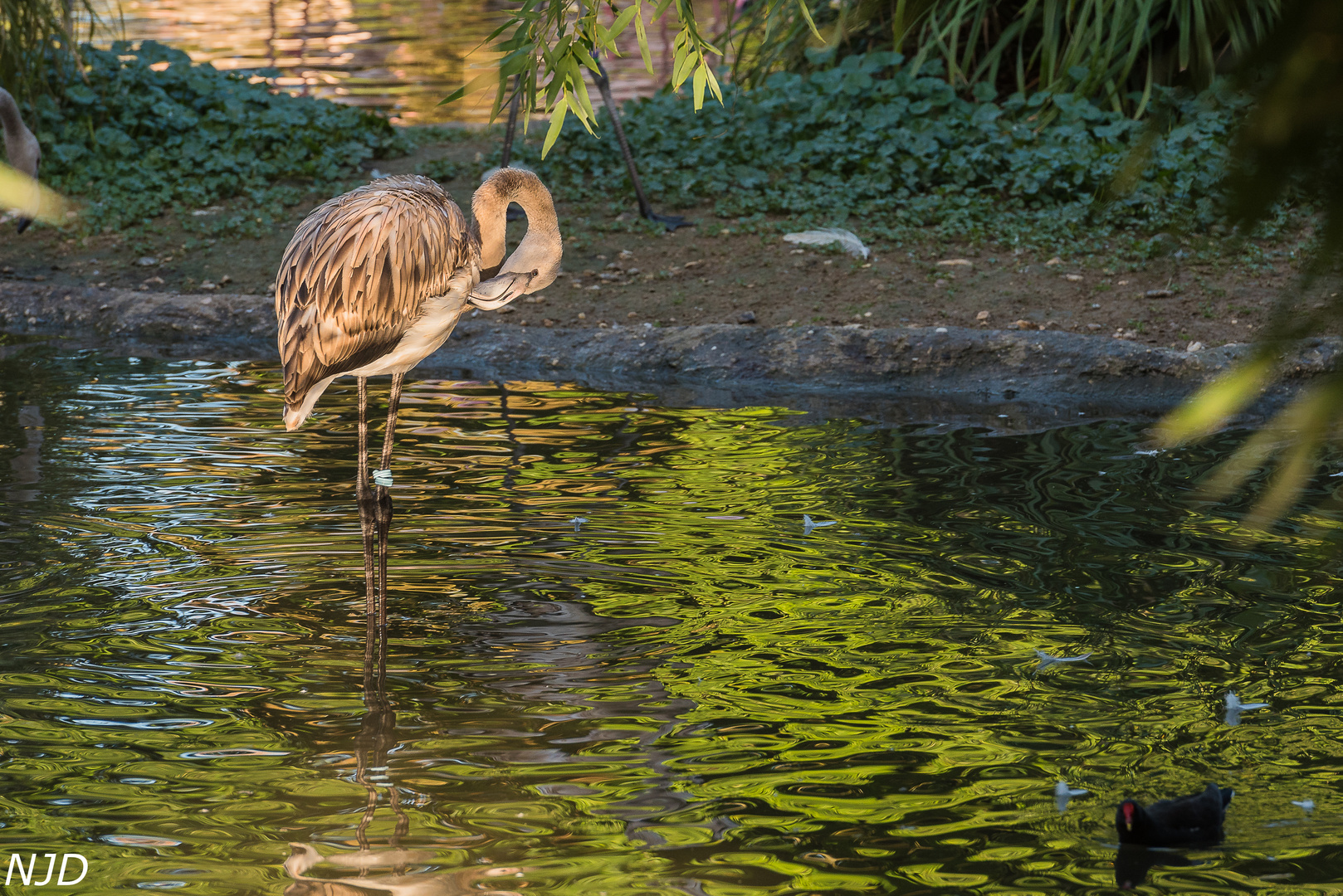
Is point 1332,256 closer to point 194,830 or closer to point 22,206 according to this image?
point 22,206

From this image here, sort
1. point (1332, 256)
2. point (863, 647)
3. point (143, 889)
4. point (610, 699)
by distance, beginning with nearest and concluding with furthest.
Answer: point (1332, 256), point (143, 889), point (610, 699), point (863, 647)

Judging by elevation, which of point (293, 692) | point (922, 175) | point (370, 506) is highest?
point (922, 175)

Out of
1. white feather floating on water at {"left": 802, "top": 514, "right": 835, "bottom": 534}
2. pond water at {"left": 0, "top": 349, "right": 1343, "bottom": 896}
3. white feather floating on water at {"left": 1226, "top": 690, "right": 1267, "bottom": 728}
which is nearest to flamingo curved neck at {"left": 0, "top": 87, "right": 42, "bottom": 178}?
pond water at {"left": 0, "top": 349, "right": 1343, "bottom": 896}

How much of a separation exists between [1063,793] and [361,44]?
1685 centimetres

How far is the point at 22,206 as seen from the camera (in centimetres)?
137

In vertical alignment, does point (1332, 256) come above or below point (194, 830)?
above

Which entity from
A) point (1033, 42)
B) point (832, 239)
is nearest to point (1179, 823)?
point (832, 239)

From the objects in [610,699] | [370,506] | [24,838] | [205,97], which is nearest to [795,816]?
[610,699]

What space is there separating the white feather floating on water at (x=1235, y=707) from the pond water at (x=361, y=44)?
28.7ft

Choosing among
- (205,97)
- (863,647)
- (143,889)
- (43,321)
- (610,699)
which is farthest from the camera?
(205,97)

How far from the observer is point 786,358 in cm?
737

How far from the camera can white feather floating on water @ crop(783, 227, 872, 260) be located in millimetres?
8633

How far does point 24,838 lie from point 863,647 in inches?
90.2

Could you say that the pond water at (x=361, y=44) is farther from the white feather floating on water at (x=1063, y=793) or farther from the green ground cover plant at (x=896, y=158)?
the white feather floating on water at (x=1063, y=793)
